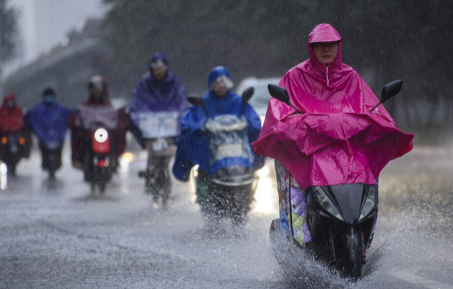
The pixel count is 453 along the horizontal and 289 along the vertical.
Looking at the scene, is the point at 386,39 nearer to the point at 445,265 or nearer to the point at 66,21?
the point at 445,265

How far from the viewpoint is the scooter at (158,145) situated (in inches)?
486

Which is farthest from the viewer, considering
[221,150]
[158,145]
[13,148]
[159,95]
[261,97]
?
[13,148]

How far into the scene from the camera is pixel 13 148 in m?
20.4

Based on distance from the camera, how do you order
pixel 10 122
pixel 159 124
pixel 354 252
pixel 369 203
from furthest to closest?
pixel 10 122 → pixel 159 124 → pixel 369 203 → pixel 354 252

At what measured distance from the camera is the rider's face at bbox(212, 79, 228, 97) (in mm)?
10023

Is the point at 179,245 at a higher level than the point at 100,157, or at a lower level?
lower

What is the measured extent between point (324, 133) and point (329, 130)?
0.04 metres

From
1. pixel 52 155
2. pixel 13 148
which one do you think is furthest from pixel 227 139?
pixel 13 148

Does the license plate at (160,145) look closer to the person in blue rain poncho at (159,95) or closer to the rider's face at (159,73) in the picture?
the person in blue rain poncho at (159,95)

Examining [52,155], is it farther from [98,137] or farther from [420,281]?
[420,281]

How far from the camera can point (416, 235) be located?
319 inches

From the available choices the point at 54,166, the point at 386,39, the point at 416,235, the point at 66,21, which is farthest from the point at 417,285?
the point at 66,21

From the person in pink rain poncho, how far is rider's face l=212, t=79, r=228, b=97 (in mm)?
3447

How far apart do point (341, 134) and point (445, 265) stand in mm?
1562
